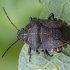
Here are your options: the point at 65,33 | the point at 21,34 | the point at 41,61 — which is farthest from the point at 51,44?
the point at 21,34

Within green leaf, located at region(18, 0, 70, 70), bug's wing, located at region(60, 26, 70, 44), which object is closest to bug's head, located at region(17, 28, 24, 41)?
green leaf, located at region(18, 0, 70, 70)

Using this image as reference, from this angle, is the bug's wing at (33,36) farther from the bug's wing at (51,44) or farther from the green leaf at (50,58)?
the green leaf at (50,58)

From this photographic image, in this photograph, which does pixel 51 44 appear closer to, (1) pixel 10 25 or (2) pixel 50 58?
(2) pixel 50 58

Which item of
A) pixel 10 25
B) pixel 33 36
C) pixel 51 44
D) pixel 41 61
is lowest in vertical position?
pixel 41 61

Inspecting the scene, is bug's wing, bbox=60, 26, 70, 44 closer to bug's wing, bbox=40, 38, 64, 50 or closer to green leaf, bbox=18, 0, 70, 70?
bug's wing, bbox=40, 38, 64, 50

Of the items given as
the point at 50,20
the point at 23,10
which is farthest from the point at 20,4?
the point at 50,20

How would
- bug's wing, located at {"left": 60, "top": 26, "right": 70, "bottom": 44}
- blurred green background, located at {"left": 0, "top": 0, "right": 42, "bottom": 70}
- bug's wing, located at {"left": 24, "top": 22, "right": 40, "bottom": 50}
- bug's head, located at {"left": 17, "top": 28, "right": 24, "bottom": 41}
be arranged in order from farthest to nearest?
1. blurred green background, located at {"left": 0, "top": 0, "right": 42, "bottom": 70}
2. bug's head, located at {"left": 17, "top": 28, "right": 24, "bottom": 41}
3. bug's wing, located at {"left": 24, "top": 22, "right": 40, "bottom": 50}
4. bug's wing, located at {"left": 60, "top": 26, "right": 70, "bottom": 44}

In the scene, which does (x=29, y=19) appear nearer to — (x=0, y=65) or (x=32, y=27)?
(x=32, y=27)

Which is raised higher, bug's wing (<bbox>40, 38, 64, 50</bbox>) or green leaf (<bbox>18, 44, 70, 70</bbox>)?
bug's wing (<bbox>40, 38, 64, 50</bbox>)
